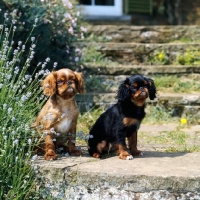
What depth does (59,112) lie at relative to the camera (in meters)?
4.17

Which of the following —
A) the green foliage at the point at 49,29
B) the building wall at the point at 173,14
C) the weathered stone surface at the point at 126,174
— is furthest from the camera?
the building wall at the point at 173,14

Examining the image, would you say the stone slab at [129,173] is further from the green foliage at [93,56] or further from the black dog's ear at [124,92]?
the green foliage at [93,56]

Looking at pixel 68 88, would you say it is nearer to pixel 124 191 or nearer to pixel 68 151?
pixel 68 151

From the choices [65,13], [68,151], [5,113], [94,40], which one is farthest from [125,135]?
[94,40]

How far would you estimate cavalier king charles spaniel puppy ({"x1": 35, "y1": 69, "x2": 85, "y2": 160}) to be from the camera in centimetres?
409

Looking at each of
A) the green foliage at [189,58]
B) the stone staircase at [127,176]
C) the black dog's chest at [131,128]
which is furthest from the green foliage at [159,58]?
the black dog's chest at [131,128]

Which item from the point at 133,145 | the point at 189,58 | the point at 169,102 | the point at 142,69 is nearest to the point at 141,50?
the point at 142,69

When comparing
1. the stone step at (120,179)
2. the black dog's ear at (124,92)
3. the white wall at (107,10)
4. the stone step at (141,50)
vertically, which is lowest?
the stone step at (120,179)

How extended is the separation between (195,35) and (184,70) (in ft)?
5.28

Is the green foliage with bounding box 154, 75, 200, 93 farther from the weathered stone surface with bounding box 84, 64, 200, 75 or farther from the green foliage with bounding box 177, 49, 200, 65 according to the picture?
the green foliage with bounding box 177, 49, 200, 65

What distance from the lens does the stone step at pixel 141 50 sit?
8.16m

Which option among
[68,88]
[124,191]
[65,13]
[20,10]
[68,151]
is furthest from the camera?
[65,13]

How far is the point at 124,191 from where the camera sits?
145 inches

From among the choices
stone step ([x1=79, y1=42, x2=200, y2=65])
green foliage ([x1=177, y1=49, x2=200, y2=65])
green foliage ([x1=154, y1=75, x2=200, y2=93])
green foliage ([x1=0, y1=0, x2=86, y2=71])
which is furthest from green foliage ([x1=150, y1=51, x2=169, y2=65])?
green foliage ([x1=0, y1=0, x2=86, y2=71])
